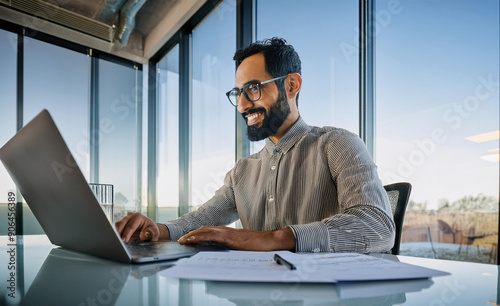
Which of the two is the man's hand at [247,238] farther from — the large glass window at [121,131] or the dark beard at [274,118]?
the large glass window at [121,131]

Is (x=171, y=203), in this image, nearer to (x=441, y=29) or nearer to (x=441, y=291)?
(x=441, y=29)

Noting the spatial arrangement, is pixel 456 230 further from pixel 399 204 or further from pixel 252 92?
pixel 252 92

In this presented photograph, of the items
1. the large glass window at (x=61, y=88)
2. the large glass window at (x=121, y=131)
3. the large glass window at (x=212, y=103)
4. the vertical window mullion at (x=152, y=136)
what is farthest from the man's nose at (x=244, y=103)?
the vertical window mullion at (x=152, y=136)

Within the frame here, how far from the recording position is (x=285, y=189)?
55.3 inches

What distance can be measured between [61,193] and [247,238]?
1.37 feet

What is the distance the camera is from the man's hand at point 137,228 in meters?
A: 1.02

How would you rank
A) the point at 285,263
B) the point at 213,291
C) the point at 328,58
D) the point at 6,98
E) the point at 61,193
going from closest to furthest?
the point at 213,291 < the point at 285,263 < the point at 61,193 < the point at 328,58 < the point at 6,98

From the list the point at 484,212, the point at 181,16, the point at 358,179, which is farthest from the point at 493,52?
the point at 181,16

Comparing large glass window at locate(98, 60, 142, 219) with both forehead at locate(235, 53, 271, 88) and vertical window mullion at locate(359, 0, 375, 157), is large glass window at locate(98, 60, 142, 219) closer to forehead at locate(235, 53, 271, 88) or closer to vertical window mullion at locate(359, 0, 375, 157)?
vertical window mullion at locate(359, 0, 375, 157)

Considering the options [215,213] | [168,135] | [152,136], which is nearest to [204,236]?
[215,213]

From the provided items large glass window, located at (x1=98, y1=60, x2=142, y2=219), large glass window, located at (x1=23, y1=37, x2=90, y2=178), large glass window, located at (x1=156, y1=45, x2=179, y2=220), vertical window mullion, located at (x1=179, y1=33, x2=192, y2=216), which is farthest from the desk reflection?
large glass window, located at (x1=98, y1=60, x2=142, y2=219)

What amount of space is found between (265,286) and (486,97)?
198 cm

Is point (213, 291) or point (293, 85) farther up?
point (293, 85)

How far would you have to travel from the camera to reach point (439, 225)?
2057 mm
